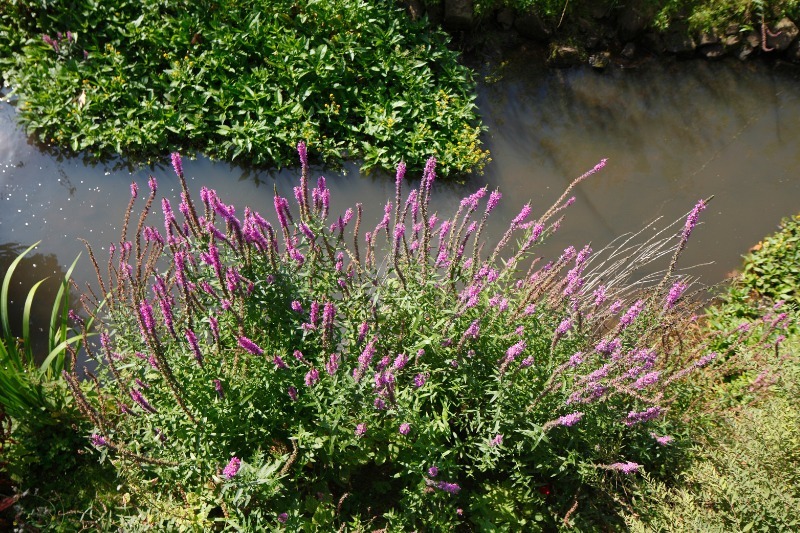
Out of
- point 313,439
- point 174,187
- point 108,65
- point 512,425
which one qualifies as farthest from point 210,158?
point 512,425

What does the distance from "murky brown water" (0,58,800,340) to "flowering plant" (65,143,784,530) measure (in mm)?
2163

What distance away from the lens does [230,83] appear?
204 inches

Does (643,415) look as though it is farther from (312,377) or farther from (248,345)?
(248,345)

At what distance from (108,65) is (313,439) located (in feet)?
14.2

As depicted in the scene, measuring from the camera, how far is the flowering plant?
2486 millimetres

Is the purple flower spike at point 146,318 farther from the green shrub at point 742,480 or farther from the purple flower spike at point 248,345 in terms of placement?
the green shrub at point 742,480

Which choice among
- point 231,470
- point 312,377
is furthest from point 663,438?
point 231,470

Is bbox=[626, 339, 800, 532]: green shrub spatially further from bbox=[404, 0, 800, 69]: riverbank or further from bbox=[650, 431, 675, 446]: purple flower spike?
bbox=[404, 0, 800, 69]: riverbank

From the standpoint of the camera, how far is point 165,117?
16.7 feet

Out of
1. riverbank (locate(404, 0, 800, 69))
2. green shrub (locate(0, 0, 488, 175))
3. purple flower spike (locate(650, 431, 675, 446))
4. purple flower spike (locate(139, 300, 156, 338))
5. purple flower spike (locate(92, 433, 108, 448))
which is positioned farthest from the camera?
riverbank (locate(404, 0, 800, 69))

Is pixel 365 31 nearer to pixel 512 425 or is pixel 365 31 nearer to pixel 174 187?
pixel 174 187

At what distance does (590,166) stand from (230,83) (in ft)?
11.1

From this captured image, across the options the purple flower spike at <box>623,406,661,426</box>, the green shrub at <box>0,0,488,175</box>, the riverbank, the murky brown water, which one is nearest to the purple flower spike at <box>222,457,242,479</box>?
the purple flower spike at <box>623,406,661,426</box>

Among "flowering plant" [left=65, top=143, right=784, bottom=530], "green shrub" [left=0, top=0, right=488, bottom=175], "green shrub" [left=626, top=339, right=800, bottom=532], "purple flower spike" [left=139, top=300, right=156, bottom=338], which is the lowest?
"green shrub" [left=626, top=339, right=800, bottom=532]
